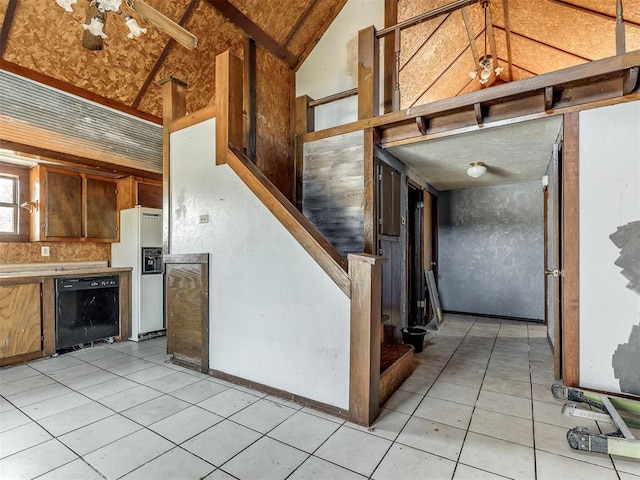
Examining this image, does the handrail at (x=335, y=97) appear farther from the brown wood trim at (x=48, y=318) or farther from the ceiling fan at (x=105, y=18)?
the brown wood trim at (x=48, y=318)

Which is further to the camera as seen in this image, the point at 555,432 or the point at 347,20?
the point at 347,20

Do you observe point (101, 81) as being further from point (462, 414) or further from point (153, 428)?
point (462, 414)

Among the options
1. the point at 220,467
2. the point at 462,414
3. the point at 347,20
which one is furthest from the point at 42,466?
the point at 347,20

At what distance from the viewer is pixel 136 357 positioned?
12.5 feet

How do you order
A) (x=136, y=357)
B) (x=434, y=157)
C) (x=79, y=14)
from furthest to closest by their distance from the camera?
(x=434, y=157) < (x=136, y=357) < (x=79, y=14)

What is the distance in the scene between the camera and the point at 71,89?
12.0ft

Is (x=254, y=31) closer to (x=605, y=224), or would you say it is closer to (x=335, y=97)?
(x=335, y=97)

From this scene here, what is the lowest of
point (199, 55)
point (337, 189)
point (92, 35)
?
point (337, 189)

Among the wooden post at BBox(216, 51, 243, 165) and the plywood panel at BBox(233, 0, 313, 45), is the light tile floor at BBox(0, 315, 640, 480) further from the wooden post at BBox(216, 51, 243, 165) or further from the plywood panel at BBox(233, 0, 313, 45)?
the plywood panel at BBox(233, 0, 313, 45)

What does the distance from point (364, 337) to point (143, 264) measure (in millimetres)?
3642

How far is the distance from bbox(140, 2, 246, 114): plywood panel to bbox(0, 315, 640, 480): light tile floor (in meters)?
3.55

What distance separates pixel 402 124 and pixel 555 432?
2.97 meters

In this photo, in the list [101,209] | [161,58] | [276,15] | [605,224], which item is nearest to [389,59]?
[276,15]

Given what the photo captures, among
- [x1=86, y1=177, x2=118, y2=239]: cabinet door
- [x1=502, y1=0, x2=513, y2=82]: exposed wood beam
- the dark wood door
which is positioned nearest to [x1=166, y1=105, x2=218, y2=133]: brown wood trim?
the dark wood door
